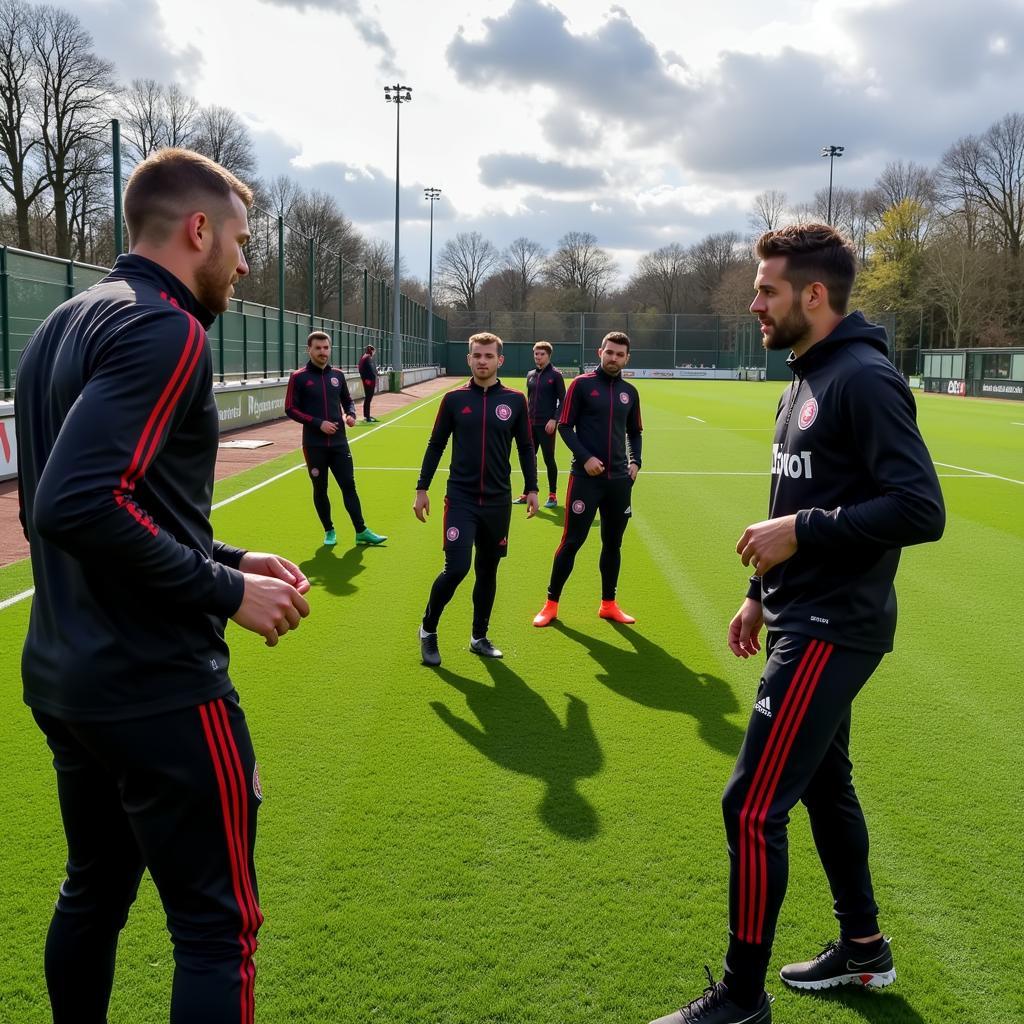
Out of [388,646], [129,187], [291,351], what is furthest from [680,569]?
[291,351]

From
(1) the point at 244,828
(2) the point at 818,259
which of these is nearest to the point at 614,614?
(2) the point at 818,259

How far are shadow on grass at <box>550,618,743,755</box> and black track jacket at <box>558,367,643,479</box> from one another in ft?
4.58

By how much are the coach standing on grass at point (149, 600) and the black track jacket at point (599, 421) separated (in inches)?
210

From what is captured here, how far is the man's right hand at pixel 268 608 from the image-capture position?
197 cm

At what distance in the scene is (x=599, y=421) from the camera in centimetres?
743

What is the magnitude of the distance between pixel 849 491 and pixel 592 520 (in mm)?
4604

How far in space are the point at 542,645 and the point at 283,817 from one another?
3.00m

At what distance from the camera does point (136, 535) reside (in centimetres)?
177

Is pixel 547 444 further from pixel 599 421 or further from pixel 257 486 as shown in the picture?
pixel 599 421

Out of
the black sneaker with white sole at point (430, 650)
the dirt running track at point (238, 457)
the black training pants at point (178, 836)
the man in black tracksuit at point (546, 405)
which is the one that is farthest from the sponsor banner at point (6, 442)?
the black training pants at point (178, 836)

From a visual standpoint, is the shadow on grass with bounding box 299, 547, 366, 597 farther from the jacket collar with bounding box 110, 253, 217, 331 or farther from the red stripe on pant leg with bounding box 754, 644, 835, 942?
the jacket collar with bounding box 110, 253, 217, 331

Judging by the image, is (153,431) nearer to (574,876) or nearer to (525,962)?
(525,962)

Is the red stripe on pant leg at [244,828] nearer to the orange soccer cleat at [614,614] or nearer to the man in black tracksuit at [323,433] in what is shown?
the orange soccer cleat at [614,614]

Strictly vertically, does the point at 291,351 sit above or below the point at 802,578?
above
